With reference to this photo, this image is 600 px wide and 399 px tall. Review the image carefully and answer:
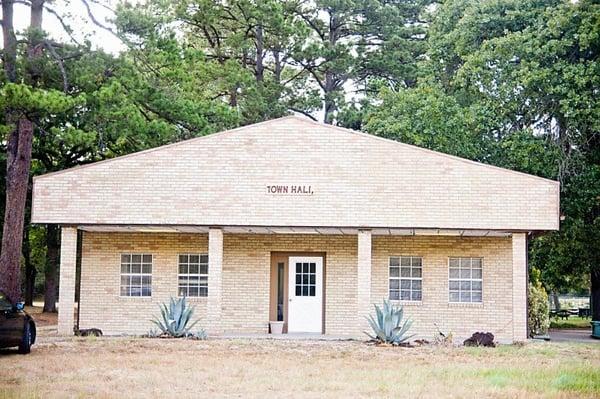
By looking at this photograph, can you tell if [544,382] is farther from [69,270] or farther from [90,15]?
[90,15]

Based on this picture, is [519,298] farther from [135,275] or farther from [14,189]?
[14,189]

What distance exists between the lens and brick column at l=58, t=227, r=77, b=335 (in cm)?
2428

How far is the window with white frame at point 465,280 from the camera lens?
2583 centimetres

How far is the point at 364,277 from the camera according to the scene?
23609 mm

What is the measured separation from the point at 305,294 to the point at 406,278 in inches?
111

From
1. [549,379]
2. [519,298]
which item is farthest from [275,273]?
[549,379]

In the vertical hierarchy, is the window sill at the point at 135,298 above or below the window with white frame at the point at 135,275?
below

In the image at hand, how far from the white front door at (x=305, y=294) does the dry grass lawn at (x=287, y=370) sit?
389 cm

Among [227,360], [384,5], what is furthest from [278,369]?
[384,5]

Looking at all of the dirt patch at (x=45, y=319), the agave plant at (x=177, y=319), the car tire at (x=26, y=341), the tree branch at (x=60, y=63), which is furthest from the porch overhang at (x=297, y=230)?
the dirt patch at (x=45, y=319)

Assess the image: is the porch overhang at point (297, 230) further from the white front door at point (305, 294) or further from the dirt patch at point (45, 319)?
the dirt patch at point (45, 319)

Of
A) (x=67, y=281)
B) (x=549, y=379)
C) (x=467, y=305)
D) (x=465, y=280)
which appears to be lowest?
(x=549, y=379)

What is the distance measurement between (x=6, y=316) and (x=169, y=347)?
11.7 feet

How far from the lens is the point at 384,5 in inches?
1752
